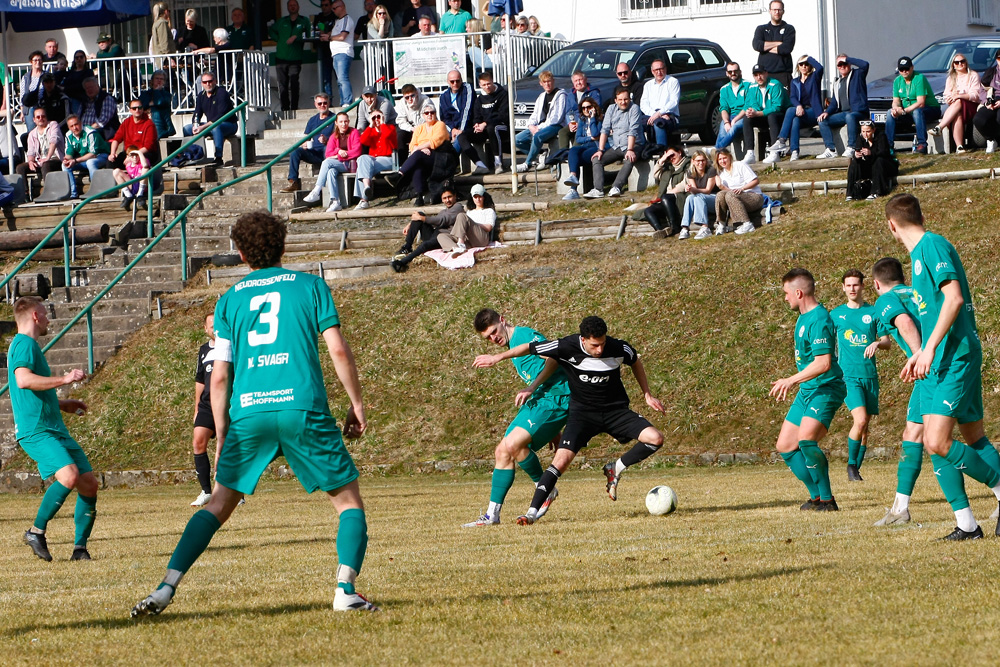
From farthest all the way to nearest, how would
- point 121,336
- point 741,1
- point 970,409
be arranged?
1. point 741,1
2. point 121,336
3. point 970,409

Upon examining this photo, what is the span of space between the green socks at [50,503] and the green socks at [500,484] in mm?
3218

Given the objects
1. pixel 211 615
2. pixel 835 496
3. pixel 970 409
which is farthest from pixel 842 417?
pixel 211 615

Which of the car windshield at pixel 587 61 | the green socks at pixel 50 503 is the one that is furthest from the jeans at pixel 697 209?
the green socks at pixel 50 503

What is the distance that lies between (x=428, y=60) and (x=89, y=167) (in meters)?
6.97

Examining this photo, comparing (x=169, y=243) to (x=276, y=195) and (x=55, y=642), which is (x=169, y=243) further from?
(x=55, y=642)

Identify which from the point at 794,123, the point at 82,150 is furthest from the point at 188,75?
the point at 794,123

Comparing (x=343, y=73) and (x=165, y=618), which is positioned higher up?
(x=343, y=73)

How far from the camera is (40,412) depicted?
35.1 ft

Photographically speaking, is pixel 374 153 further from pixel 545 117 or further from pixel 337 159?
pixel 545 117

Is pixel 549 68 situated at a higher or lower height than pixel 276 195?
higher

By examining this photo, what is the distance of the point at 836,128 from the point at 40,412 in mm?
18138

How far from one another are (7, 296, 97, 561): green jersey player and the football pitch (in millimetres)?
281

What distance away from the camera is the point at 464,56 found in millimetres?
29000

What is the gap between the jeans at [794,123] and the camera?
82.8 feet
